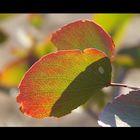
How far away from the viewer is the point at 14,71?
1.29 meters

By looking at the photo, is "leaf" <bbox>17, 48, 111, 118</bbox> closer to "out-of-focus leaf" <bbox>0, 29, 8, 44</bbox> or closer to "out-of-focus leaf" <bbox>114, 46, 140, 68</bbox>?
"out-of-focus leaf" <bbox>114, 46, 140, 68</bbox>

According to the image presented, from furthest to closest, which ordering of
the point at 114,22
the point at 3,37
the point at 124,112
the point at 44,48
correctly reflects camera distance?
the point at 3,37, the point at 44,48, the point at 114,22, the point at 124,112

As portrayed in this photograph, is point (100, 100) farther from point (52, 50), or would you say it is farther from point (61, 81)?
Result: point (61, 81)

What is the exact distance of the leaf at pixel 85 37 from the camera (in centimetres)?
48

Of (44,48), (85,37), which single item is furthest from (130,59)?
(85,37)

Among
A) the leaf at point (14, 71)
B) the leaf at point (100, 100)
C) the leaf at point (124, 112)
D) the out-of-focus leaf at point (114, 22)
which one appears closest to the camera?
the leaf at point (124, 112)

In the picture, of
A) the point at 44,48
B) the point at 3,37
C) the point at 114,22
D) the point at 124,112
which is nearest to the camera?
the point at 124,112

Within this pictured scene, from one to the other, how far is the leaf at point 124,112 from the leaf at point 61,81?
0.03 metres

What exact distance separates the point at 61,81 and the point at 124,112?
0.23 ft

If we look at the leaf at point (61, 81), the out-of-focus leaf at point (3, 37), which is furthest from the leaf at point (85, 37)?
the out-of-focus leaf at point (3, 37)

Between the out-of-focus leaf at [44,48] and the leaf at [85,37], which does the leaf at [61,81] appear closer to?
the leaf at [85,37]

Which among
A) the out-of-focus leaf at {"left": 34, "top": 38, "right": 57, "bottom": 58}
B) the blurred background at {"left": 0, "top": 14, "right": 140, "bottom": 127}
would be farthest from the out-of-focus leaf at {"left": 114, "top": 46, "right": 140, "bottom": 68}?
the out-of-focus leaf at {"left": 34, "top": 38, "right": 57, "bottom": 58}

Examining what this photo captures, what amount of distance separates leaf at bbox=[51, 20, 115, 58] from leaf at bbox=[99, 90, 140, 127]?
0.05 meters
